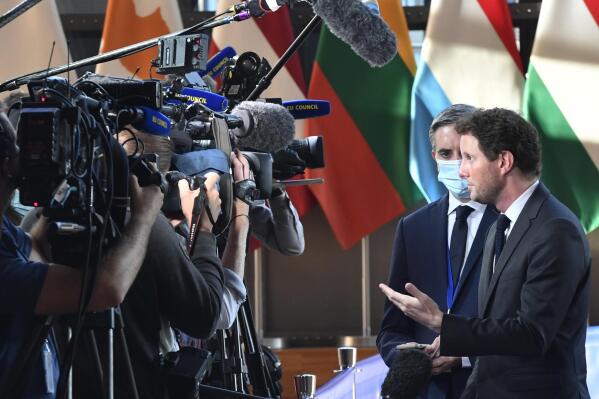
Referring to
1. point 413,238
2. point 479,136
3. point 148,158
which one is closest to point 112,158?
point 148,158

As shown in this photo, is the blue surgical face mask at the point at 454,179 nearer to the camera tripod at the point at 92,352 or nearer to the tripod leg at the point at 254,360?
the tripod leg at the point at 254,360

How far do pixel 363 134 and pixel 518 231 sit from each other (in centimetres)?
350

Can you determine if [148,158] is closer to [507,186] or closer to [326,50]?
[507,186]

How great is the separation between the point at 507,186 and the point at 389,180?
11.1ft

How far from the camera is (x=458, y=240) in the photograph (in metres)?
2.79

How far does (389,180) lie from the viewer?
5770mm

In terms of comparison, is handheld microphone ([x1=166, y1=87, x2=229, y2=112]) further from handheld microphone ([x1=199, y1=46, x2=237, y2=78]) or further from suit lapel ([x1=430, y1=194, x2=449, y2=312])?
suit lapel ([x1=430, y1=194, x2=449, y2=312])

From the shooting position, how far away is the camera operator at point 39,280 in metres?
1.54

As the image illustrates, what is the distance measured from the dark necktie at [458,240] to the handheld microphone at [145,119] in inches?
45.6

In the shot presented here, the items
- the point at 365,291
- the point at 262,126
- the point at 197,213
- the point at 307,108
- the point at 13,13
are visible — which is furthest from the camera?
the point at 365,291

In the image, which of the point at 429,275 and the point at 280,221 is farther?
the point at 280,221

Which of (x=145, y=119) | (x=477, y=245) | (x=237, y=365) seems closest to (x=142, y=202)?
(x=145, y=119)

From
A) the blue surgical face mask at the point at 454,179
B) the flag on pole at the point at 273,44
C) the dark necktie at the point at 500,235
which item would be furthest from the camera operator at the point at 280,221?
the flag on pole at the point at 273,44

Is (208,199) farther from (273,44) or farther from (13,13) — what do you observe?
(273,44)
